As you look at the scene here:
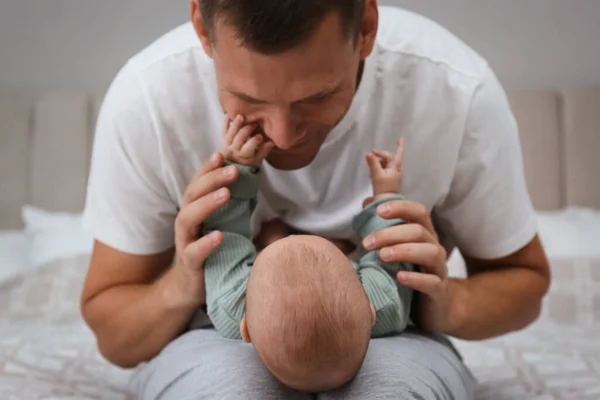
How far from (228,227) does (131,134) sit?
0.77 feet

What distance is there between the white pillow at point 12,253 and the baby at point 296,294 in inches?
58.3

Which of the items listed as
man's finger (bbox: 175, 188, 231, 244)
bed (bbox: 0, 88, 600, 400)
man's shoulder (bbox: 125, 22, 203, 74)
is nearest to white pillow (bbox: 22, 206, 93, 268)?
bed (bbox: 0, 88, 600, 400)

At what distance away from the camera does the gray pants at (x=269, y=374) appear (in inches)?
38.1

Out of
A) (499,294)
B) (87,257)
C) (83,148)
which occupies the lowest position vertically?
(87,257)

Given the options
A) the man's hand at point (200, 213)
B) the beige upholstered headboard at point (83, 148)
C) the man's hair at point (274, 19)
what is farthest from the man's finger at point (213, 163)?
the beige upholstered headboard at point (83, 148)

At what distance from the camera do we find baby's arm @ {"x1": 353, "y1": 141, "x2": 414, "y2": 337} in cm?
110

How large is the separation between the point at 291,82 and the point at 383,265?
0.33 meters

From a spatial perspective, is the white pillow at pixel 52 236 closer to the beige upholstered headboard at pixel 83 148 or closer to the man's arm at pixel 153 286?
the beige upholstered headboard at pixel 83 148

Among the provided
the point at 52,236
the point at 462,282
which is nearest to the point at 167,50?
the point at 462,282

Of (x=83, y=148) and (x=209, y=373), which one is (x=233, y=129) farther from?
(x=83, y=148)

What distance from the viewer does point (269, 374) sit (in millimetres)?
1002

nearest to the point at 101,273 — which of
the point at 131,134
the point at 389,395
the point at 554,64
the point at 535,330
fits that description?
the point at 131,134

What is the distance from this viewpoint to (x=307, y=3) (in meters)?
0.91

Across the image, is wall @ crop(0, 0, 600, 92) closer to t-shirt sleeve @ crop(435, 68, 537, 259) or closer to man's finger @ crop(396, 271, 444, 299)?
t-shirt sleeve @ crop(435, 68, 537, 259)
